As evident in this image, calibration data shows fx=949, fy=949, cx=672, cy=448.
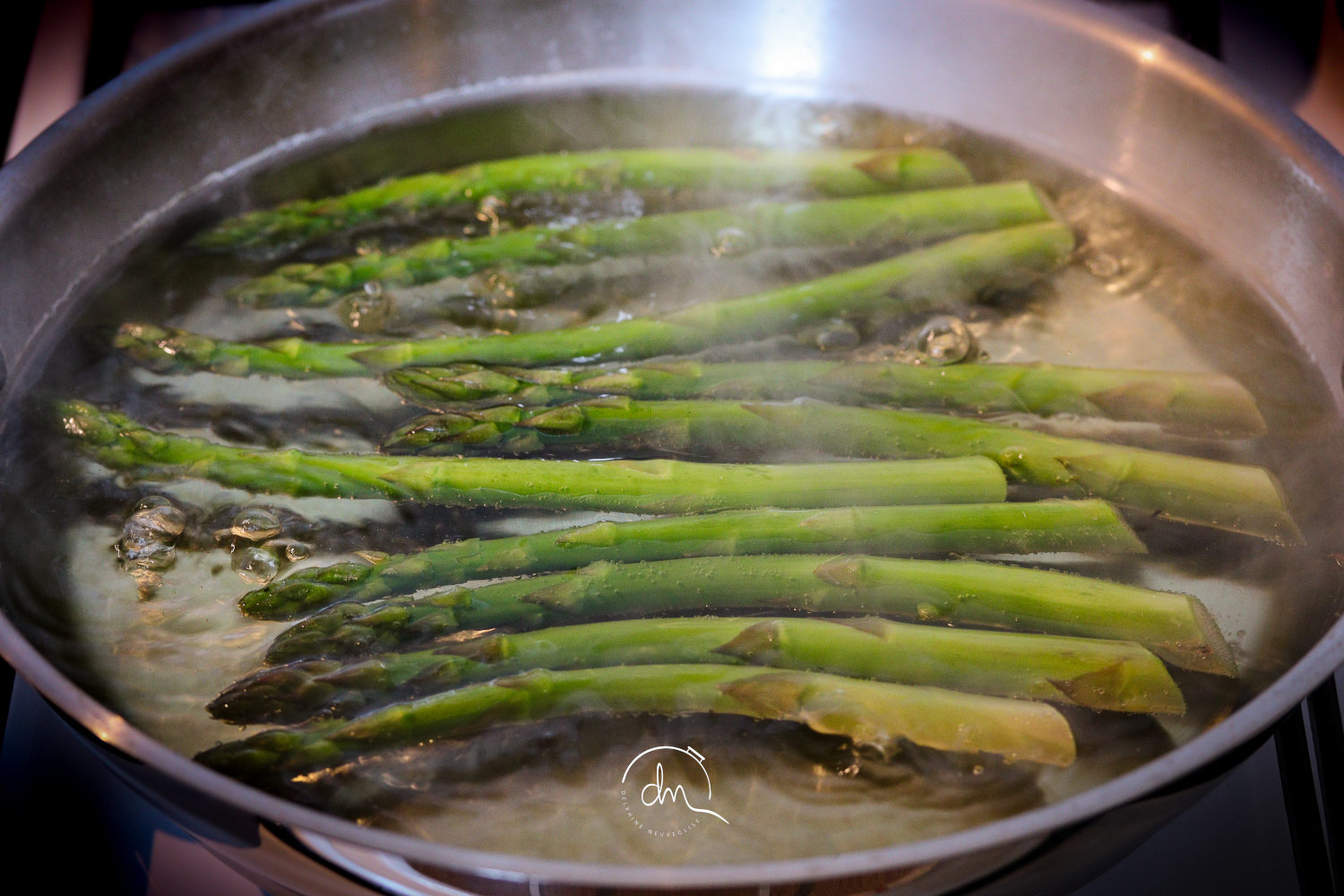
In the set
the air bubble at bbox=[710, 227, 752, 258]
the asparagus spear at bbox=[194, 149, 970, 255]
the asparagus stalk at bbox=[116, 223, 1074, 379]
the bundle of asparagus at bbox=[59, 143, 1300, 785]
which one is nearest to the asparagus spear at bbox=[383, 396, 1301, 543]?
the bundle of asparagus at bbox=[59, 143, 1300, 785]

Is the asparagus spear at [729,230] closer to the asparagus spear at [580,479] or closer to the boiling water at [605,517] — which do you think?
the boiling water at [605,517]

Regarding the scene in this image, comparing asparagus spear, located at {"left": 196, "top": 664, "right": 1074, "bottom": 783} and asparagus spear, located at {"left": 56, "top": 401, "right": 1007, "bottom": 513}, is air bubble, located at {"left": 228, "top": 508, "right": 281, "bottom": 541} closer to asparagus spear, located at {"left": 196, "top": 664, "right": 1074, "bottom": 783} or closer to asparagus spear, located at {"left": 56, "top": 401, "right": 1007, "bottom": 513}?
asparagus spear, located at {"left": 56, "top": 401, "right": 1007, "bottom": 513}

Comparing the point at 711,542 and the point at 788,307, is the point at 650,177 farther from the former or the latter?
the point at 711,542

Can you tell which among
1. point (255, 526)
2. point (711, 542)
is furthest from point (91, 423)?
point (711, 542)

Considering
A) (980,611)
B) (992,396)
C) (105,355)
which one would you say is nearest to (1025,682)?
(980,611)

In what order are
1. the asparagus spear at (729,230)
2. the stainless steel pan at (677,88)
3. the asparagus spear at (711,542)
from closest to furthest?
1. the asparagus spear at (711,542)
2. the stainless steel pan at (677,88)
3. the asparagus spear at (729,230)

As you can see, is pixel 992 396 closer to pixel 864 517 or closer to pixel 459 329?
pixel 864 517

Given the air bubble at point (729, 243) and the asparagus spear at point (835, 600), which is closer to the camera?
the asparagus spear at point (835, 600)

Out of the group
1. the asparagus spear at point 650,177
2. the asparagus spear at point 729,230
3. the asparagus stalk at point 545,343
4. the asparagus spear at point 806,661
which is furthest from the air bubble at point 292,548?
the asparagus spear at point 650,177
